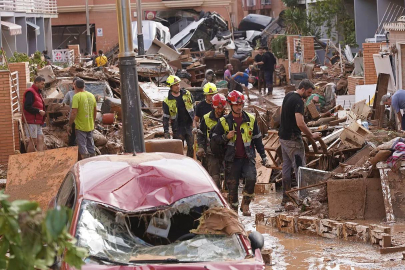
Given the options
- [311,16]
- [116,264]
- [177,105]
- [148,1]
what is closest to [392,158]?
[177,105]

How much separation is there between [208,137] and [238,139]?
100 centimetres

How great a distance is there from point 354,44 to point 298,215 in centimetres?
2333

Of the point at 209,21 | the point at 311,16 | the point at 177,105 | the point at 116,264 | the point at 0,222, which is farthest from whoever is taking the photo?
the point at 209,21

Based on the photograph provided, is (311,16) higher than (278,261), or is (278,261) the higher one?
(311,16)

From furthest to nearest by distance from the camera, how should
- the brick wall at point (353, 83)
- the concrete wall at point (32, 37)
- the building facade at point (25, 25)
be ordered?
the concrete wall at point (32, 37)
the building facade at point (25, 25)
the brick wall at point (353, 83)

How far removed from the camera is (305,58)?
31.6m

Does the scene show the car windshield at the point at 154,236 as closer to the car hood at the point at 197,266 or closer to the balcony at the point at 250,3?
the car hood at the point at 197,266

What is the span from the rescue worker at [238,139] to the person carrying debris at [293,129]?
109 cm

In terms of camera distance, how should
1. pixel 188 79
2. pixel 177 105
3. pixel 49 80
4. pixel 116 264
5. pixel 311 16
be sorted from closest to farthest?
pixel 116 264
pixel 177 105
pixel 49 80
pixel 188 79
pixel 311 16

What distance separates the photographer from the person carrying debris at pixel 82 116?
559 inches

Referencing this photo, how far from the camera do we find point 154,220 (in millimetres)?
6750

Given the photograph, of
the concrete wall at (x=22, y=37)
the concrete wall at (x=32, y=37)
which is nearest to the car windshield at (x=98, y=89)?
the concrete wall at (x=22, y=37)

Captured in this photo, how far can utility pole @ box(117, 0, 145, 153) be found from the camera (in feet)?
39.1

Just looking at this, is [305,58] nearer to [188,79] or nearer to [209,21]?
[188,79]
